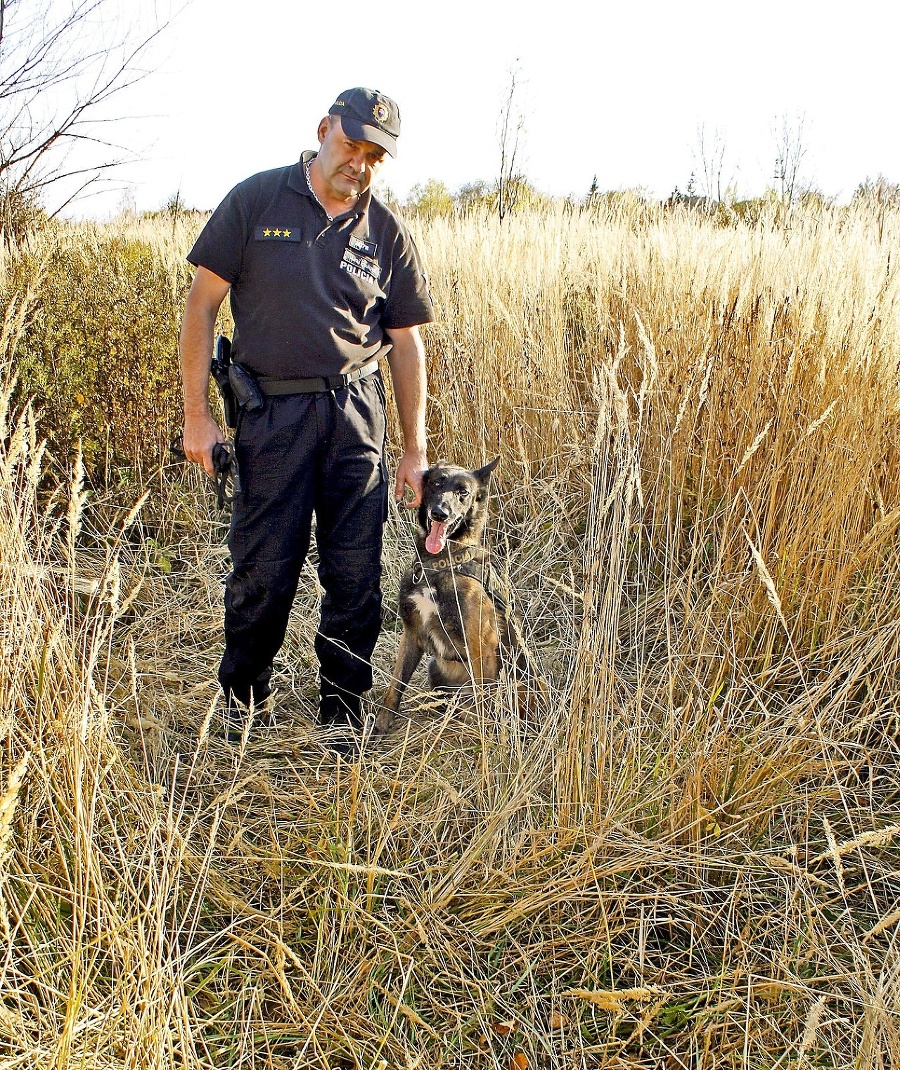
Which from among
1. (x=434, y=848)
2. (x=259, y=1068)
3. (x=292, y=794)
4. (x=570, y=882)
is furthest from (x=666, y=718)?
(x=259, y=1068)

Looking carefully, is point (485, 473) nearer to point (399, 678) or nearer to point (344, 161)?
point (399, 678)

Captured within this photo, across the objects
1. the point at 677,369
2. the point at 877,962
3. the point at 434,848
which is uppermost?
the point at 677,369

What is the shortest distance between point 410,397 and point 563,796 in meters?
1.62

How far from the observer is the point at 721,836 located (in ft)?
7.48

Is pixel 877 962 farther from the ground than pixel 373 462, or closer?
closer

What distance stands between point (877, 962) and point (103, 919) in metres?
2.01

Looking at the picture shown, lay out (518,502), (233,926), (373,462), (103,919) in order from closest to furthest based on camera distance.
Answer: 1. (103,919)
2. (233,926)
3. (373,462)
4. (518,502)

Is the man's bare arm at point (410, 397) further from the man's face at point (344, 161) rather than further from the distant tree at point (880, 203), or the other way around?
the distant tree at point (880, 203)

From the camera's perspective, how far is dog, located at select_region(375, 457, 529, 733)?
123 inches

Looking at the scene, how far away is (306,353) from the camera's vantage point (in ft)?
8.59

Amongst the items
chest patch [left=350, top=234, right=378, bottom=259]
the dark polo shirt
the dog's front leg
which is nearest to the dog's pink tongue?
the dog's front leg

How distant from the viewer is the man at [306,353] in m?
2.59

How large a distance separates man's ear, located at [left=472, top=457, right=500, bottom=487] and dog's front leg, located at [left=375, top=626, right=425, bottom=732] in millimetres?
701

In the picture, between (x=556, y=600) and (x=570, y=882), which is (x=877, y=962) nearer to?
(x=570, y=882)
